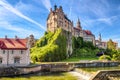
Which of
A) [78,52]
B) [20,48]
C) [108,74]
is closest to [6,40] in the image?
[20,48]

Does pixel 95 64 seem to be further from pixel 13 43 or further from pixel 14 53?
pixel 13 43

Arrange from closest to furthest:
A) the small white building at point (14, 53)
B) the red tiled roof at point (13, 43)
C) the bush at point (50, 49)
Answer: the small white building at point (14, 53)
the red tiled roof at point (13, 43)
the bush at point (50, 49)

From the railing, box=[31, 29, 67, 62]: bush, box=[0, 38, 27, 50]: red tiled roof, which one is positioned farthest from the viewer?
box=[31, 29, 67, 62]: bush

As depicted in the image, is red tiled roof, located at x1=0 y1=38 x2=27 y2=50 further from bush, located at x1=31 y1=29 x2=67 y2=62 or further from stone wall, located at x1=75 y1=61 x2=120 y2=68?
stone wall, located at x1=75 y1=61 x2=120 y2=68

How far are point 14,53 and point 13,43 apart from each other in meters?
2.85

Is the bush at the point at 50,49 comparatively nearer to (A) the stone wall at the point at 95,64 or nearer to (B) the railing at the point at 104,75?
(A) the stone wall at the point at 95,64

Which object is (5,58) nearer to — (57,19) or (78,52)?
(57,19)

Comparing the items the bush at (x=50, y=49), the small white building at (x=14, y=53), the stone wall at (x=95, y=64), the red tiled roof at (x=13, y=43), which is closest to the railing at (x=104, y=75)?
the stone wall at (x=95, y=64)

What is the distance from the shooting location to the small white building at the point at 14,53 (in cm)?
4577

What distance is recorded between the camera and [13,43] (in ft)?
158

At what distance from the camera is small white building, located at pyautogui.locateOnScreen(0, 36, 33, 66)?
4577 cm

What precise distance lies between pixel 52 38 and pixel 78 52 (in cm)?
1585

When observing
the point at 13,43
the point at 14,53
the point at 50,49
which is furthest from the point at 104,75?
the point at 50,49

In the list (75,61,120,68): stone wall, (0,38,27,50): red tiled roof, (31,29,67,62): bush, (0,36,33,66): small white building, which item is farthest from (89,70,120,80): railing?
(31,29,67,62): bush
